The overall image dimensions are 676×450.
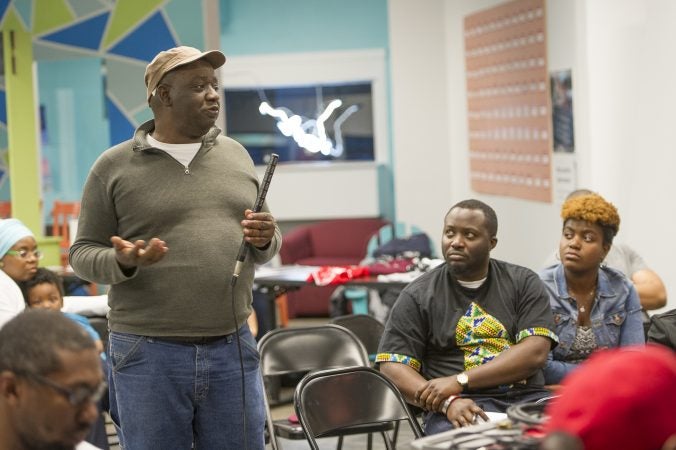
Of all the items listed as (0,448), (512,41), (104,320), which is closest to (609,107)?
(512,41)

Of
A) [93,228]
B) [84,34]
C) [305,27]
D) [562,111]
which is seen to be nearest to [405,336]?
[93,228]

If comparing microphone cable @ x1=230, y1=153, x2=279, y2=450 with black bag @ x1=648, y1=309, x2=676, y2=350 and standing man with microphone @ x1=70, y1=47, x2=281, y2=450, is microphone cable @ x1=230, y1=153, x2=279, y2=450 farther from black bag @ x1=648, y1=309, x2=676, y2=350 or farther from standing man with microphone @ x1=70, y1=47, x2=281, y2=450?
black bag @ x1=648, y1=309, x2=676, y2=350

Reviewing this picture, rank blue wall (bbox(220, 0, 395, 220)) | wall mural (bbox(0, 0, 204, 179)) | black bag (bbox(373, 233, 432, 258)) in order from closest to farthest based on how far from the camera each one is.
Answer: wall mural (bbox(0, 0, 204, 179)) < black bag (bbox(373, 233, 432, 258)) < blue wall (bbox(220, 0, 395, 220))

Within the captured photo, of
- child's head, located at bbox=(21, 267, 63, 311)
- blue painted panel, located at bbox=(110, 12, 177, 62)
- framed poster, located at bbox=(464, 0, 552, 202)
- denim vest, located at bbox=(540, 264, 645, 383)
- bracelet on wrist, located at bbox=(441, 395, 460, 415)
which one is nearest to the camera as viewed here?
bracelet on wrist, located at bbox=(441, 395, 460, 415)

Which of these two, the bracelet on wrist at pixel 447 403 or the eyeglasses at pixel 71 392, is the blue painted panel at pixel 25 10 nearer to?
the bracelet on wrist at pixel 447 403

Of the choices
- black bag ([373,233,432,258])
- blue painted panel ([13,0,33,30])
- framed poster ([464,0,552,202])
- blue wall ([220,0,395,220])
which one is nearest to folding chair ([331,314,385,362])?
framed poster ([464,0,552,202])

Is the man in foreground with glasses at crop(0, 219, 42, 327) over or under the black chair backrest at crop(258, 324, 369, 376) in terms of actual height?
over

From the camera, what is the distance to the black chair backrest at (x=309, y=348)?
4.75m

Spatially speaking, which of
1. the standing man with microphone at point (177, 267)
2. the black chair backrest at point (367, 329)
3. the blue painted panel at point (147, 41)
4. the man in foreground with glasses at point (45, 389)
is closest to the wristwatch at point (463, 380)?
the standing man with microphone at point (177, 267)

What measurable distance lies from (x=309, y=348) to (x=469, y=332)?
1161mm

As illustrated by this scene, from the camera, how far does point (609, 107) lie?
7023 mm

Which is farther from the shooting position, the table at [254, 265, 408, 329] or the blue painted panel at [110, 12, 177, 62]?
the blue painted panel at [110, 12, 177, 62]

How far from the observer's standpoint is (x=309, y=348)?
4.82m

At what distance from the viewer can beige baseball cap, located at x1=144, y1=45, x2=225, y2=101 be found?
3.23 meters
